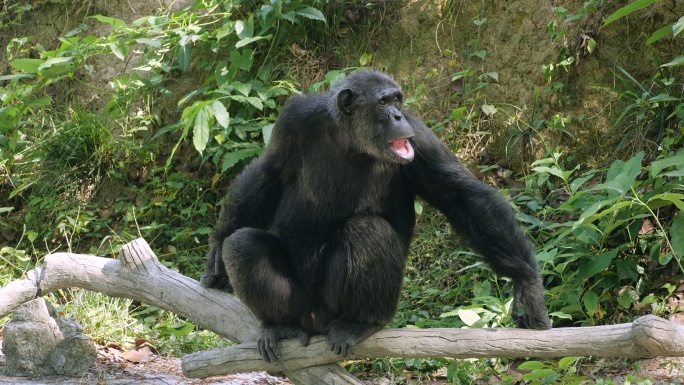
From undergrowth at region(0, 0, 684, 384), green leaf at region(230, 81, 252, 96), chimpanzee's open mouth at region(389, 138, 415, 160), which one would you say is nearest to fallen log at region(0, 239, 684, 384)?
undergrowth at region(0, 0, 684, 384)

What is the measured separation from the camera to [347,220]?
5816 mm

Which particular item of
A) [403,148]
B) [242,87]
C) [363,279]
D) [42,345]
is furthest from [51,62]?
[363,279]

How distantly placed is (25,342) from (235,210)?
2.27m

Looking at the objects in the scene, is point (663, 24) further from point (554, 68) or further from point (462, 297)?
point (462, 297)

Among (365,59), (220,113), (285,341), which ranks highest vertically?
(365,59)

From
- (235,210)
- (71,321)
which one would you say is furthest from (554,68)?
(71,321)

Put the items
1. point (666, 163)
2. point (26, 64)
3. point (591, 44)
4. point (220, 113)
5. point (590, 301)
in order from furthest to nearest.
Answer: point (26, 64)
point (591, 44)
point (220, 113)
point (590, 301)
point (666, 163)

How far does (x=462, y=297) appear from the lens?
8180mm

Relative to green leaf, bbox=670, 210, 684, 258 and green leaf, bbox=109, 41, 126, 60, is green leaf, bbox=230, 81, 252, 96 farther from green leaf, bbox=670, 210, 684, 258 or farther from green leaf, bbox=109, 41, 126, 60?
green leaf, bbox=670, 210, 684, 258

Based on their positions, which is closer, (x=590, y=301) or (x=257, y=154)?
(x=590, y=301)

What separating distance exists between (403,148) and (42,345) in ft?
12.2

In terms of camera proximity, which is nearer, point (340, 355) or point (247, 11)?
point (340, 355)

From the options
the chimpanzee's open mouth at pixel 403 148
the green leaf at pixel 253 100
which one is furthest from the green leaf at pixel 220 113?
the chimpanzee's open mouth at pixel 403 148

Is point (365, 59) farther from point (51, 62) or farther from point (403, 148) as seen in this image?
point (403, 148)
